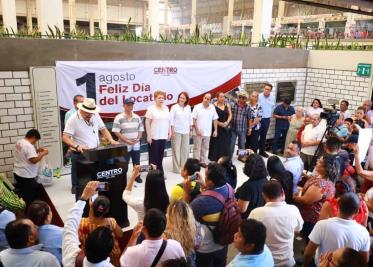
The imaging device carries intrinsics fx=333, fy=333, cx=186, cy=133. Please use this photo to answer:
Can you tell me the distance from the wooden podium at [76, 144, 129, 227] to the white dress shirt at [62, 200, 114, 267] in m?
1.18

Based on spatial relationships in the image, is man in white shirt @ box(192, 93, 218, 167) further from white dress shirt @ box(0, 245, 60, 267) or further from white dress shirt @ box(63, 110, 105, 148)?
white dress shirt @ box(0, 245, 60, 267)

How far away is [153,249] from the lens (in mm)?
2043

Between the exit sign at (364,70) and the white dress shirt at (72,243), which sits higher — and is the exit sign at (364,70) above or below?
above

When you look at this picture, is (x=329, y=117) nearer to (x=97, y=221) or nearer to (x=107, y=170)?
(x=107, y=170)

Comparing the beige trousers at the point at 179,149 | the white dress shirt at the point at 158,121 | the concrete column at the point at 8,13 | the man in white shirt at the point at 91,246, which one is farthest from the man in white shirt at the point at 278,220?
the concrete column at the point at 8,13

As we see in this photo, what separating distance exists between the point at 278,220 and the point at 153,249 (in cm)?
105

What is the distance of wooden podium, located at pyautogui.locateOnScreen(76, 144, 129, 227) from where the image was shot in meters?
3.66

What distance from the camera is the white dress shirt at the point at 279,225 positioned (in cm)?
256

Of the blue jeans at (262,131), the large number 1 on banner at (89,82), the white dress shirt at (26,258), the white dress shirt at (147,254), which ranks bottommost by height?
the blue jeans at (262,131)

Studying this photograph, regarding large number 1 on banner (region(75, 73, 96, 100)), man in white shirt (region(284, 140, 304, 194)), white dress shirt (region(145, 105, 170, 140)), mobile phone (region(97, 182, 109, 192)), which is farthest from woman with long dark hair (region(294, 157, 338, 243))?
large number 1 on banner (region(75, 73, 96, 100))

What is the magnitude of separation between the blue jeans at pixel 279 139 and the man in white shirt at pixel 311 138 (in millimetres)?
1919

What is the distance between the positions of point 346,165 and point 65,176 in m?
4.42

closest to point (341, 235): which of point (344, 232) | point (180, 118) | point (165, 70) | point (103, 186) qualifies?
point (344, 232)

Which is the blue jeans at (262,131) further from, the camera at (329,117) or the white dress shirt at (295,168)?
the white dress shirt at (295,168)
